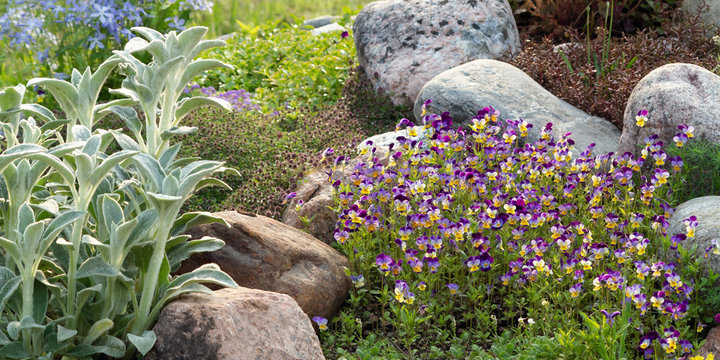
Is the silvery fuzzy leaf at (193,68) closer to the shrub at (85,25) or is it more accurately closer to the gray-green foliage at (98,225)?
the gray-green foliage at (98,225)

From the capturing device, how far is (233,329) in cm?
296

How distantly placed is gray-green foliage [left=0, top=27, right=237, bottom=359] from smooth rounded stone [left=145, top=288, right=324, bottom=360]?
77mm

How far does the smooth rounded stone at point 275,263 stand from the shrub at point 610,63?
2852 millimetres

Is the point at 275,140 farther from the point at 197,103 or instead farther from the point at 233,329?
the point at 233,329

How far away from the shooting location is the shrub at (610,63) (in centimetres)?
589

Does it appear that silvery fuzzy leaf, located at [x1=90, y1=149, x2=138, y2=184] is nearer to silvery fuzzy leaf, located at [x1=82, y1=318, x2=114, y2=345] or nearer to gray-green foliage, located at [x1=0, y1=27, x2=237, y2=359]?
gray-green foliage, located at [x1=0, y1=27, x2=237, y2=359]

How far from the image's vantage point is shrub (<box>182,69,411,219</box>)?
5.39 m

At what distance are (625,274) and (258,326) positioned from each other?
189 centimetres

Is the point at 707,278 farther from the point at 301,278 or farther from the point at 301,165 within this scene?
the point at 301,165

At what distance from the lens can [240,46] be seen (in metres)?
9.03

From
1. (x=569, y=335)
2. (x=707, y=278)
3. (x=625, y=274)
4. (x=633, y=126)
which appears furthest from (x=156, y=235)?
(x=633, y=126)

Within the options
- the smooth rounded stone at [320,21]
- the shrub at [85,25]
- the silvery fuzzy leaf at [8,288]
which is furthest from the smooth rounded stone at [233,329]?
the smooth rounded stone at [320,21]

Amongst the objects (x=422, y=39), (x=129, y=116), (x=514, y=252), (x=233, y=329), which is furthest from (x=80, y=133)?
(x=422, y=39)

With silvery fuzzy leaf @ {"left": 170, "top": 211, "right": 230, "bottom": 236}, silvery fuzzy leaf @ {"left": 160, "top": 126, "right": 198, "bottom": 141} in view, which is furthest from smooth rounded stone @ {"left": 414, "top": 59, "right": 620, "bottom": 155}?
silvery fuzzy leaf @ {"left": 160, "top": 126, "right": 198, "bottom": 141}
